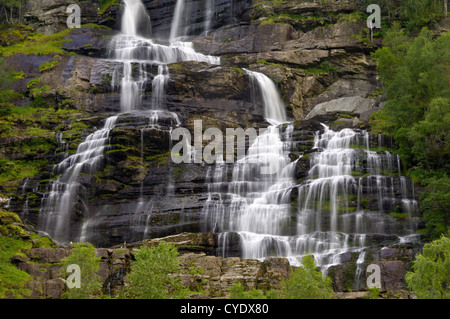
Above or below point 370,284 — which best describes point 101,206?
above

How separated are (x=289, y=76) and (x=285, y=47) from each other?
22.0 feet

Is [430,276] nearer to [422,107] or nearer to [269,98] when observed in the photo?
[422,107]

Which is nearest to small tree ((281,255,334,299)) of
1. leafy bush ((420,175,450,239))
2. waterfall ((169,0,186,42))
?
leafy bush ((420,175,450,239))

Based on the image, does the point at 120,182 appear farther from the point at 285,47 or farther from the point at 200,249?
the point at 285,47

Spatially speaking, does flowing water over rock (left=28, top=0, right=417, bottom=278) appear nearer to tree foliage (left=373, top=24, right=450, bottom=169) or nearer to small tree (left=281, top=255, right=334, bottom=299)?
tree foliage (left=373, top=24, right=450, bottom=169)

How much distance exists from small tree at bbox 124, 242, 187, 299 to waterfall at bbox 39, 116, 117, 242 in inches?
650

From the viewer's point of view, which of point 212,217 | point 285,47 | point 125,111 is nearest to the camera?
point 212,217

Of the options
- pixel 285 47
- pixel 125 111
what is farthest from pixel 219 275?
pixel 285 47

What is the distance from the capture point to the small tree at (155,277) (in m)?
25.2

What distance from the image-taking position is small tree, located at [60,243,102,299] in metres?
25.4

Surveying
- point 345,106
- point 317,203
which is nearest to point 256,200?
point 317,203
